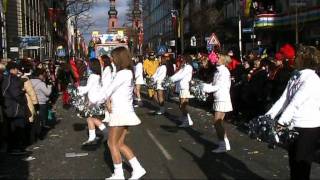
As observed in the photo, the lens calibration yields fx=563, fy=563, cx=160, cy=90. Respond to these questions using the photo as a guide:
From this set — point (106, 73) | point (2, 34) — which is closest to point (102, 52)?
point (2, 34)

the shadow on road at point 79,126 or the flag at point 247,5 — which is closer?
the shadow on road at point 79,126

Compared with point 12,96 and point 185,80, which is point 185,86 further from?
point 12,96

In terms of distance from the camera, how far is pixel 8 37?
36.8 m

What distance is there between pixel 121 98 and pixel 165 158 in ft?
8.34

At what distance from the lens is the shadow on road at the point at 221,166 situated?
28.5 ft

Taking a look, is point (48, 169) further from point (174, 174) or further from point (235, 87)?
point (235, 87)

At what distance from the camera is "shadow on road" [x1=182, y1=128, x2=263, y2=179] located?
8672mm

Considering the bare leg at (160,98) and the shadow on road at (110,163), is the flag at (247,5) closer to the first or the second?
the bare leg at (160,98)

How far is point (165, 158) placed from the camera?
401 inches

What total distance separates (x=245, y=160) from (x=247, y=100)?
556 cm

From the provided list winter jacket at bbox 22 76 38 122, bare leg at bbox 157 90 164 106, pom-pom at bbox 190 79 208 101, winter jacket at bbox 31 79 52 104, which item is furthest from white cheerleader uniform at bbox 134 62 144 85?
winter jacket at bbox 22 76 38 122

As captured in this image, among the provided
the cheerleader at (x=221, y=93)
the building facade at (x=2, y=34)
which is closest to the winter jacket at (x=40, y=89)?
the cheerleader at (x=221, y=93)

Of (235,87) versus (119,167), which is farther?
(235,87)

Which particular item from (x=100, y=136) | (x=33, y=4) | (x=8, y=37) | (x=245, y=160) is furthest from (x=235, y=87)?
(x=33, y=4)
